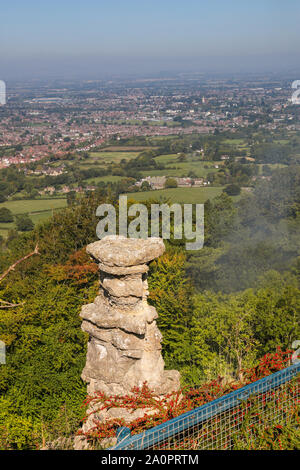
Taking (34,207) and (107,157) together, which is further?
(107,157)

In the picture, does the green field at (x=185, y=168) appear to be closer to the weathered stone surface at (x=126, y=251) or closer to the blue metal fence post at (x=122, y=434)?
the weathered stone surface at (x=126, y=251)

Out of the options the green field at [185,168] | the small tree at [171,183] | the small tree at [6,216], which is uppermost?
the green field at [185,168]

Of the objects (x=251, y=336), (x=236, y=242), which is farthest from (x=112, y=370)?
(x=236, y=242)

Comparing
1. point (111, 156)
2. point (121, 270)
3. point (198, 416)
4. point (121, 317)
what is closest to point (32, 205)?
point (111, 156)

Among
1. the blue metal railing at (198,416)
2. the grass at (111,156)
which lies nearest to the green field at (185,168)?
the grass at (111,156)

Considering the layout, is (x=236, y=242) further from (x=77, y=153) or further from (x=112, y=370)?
(x=77, y=153)

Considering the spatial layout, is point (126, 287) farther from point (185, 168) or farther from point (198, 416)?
point (185, 168)
